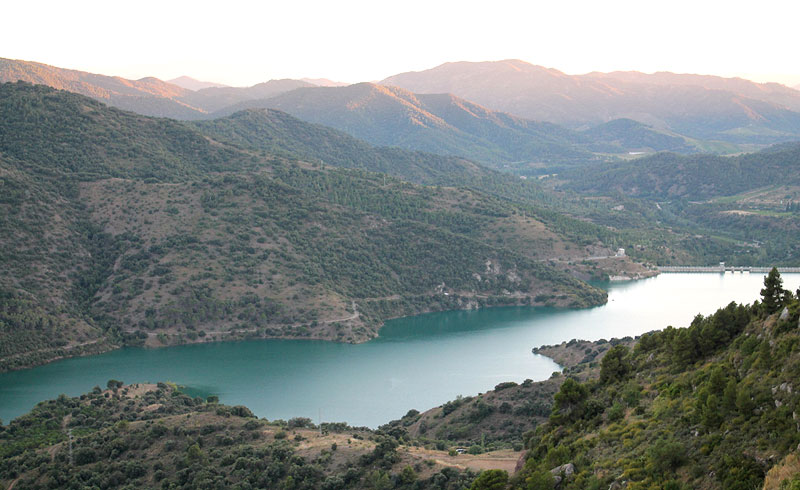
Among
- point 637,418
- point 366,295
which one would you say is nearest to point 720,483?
point 637,418

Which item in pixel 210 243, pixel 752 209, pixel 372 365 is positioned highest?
pixel 752 209

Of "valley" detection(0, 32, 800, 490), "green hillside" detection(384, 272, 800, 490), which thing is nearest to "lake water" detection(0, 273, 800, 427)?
"valley" detection(0, 32, 800, 490)

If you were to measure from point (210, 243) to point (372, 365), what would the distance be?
29962mm

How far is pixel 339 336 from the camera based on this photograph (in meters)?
86.0

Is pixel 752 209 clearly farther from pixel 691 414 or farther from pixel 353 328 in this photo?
pixel 691 414

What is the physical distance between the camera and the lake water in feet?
215

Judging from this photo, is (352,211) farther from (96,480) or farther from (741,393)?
(741,393)

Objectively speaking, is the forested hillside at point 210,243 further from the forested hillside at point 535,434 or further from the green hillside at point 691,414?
the green hillside at point 691,414

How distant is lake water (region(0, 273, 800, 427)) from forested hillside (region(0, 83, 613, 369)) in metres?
2.96

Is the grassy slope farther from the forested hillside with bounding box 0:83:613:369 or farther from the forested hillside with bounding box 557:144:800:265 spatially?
the forested hillside with bounding box 557:144:800:265

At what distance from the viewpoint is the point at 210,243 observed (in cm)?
9562

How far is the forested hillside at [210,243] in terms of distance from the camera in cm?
8444

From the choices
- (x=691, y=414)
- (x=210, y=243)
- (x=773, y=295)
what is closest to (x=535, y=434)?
(x=691, y=414)

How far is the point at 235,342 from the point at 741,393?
70.4 metres
